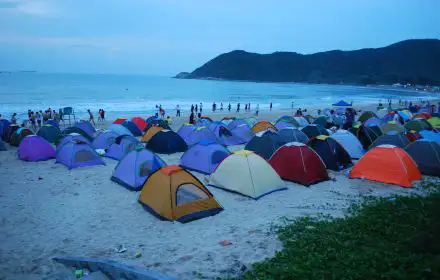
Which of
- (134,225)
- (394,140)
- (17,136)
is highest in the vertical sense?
(394,140)

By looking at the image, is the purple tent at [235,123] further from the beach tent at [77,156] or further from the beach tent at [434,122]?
the beach tent at [434,122]

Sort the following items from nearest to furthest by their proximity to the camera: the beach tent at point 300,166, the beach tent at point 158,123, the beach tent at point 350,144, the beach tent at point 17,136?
the beach tent at point 300,166 → the beach tent at point 350,144 → the beach tent at point 17,136 → the beach tent at point 158,123

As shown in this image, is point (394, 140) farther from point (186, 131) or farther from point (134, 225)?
point (134, 225)

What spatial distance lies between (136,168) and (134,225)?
3076mm

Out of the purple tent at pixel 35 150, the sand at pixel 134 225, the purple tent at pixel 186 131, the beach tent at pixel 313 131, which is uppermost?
the beach tent at pixel 313 131

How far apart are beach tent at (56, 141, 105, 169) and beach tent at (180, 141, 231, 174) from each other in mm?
3833

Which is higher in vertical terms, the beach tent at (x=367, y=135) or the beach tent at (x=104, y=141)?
the beach tent at (x=367, y=135)

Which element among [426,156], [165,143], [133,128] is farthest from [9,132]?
[426,156]

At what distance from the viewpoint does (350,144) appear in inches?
568

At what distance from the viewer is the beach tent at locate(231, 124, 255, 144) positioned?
724 inches

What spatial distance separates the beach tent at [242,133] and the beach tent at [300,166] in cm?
716

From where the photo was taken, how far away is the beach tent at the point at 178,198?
8.05 meters

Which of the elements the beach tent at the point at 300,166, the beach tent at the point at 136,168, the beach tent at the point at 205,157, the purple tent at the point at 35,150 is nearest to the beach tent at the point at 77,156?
the purple tent at the point at 35,150

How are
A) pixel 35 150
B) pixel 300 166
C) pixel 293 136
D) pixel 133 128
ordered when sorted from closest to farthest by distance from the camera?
pixel 300 166, pixel 35 150, pixel 293 136, pixel 133 128
